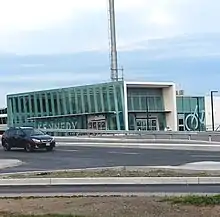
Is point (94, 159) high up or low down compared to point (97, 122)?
down

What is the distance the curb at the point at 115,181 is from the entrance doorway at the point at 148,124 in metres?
58.0

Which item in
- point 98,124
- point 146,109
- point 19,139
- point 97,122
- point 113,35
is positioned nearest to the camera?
point 19,139

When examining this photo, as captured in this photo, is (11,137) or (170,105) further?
(170,105)

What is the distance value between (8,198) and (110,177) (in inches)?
212

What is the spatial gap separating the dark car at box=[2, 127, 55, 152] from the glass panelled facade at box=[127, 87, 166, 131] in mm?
35880

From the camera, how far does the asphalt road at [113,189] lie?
52.0ft

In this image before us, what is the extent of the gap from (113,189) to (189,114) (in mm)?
69585

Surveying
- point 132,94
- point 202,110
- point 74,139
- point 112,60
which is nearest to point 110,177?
point 74,139

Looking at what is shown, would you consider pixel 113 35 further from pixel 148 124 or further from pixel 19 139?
pixel 19 139

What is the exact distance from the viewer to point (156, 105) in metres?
81.6

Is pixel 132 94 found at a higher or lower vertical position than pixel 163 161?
higher

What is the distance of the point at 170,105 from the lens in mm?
81500

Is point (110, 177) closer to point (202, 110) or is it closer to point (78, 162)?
point (78, 162)

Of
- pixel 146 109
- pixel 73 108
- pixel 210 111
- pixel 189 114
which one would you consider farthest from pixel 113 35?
pixel 210 111
